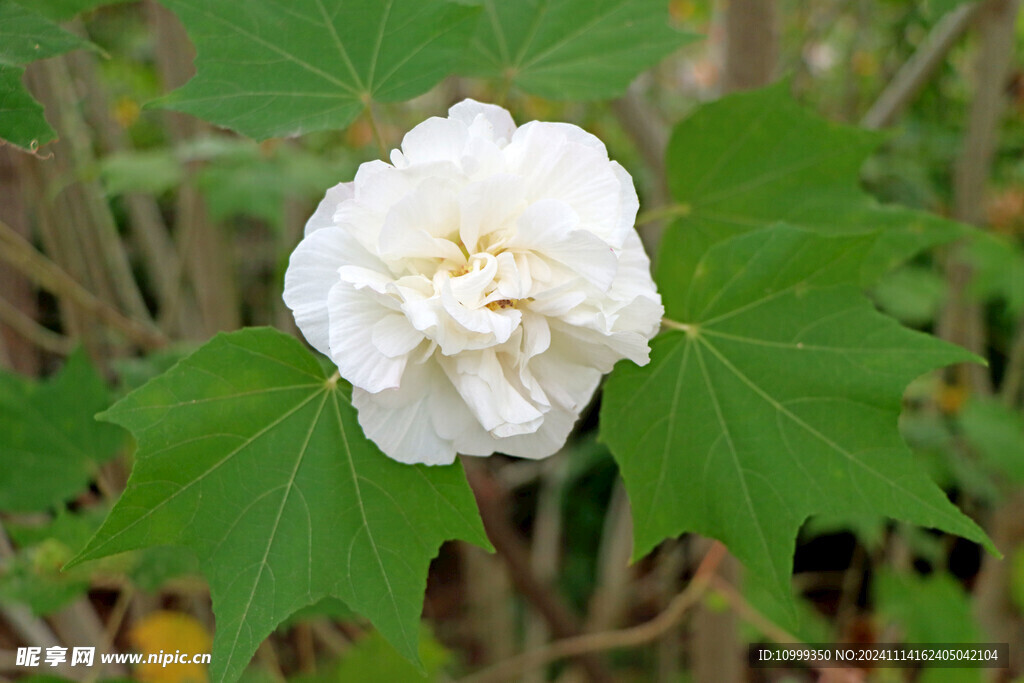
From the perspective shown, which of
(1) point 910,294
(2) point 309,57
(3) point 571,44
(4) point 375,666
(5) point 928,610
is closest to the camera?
(2) point 309,57

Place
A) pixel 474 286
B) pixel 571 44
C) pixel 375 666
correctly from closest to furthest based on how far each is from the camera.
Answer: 1. pixel 474 286
2. pixel 571 44
3. pixel 375 666

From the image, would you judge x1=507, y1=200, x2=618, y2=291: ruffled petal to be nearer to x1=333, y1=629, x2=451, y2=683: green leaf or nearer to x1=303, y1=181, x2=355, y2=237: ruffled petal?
x1=303, y1=181, x2=355, y2=237: ruffled petal

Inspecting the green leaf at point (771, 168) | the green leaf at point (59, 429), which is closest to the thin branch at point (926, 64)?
the green leaf at point (771, 168)

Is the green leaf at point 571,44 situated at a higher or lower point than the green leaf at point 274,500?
higher

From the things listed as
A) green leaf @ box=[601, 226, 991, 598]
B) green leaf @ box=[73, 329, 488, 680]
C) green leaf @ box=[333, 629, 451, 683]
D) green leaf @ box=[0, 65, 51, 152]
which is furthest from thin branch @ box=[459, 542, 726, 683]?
Result: green leaf @ box=[0, 65, 51, 152]

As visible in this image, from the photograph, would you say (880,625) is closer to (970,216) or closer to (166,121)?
(970,216)

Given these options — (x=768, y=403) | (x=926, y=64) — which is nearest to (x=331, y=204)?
(x=768, y=403)

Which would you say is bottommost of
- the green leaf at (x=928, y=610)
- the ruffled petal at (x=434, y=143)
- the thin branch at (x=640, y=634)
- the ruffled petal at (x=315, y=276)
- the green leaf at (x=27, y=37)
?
the green leaf at (x=928, y=610)

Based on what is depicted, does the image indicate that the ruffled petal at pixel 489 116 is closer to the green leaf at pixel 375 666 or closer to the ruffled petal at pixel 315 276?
the ruffled petal at pixel 315 276

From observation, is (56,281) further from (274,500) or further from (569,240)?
(569,240)
